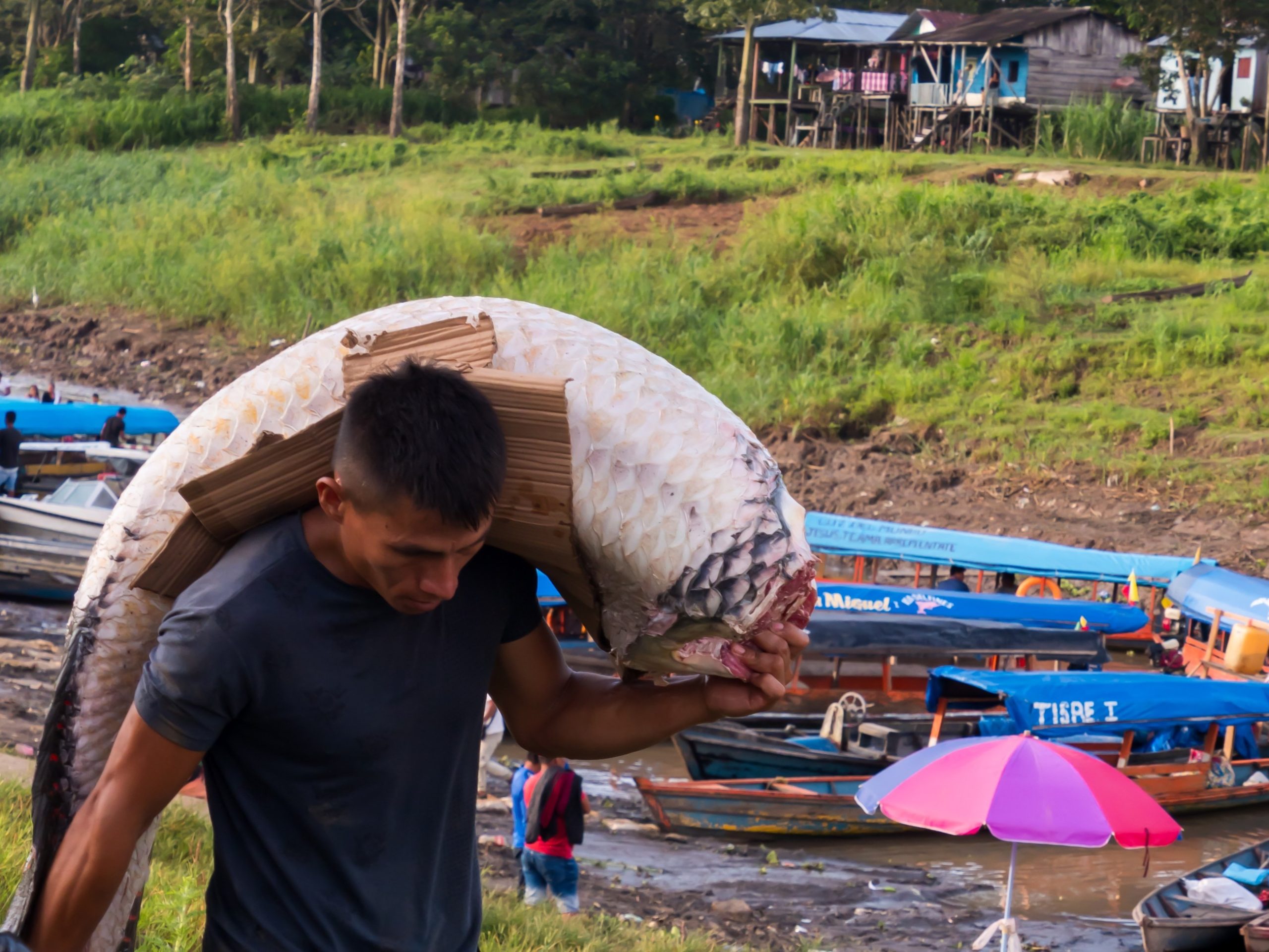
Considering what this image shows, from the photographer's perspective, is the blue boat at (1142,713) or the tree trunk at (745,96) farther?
the tree trunk at (745,96)

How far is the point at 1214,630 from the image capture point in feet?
47.5

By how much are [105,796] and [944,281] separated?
907 inches

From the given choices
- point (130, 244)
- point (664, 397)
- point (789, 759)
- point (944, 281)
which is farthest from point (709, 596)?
point (130, 244)

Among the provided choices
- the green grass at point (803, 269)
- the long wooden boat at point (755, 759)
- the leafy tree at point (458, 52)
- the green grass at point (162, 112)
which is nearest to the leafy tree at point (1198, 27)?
the green grass at point (803, 269)

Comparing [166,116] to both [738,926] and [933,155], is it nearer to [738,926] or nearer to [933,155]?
[933,155]

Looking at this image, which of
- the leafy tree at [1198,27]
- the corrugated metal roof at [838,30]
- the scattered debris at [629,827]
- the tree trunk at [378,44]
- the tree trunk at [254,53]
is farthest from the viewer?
the tree trunk at [378,44]

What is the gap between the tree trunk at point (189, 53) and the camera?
42.5 m

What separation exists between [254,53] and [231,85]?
5.79 m

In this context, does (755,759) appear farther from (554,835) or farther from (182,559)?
(182,559)

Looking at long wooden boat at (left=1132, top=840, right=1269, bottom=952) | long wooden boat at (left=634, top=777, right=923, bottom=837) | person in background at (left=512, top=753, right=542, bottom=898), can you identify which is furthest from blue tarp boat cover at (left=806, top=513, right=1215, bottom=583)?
person in background at (left=512, top=753, right=542, bottom=898)

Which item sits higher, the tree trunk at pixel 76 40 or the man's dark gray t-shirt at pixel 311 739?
the tree trunk at pixel 76 40

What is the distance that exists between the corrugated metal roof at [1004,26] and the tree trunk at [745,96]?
5.36 metres

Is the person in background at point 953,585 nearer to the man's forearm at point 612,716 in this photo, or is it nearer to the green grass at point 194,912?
the green grass at point 194,912

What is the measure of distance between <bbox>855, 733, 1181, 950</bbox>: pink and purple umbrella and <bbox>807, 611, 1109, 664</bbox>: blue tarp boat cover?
560cm
